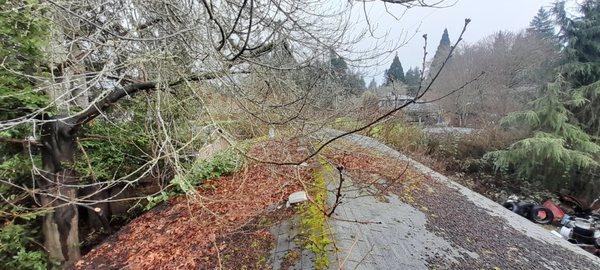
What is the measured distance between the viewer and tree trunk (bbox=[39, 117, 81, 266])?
17.8 ft

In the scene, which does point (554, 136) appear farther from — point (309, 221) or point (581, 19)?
point (309, 221)

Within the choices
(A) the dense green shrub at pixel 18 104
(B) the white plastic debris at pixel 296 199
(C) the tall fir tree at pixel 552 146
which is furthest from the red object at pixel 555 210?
(A) the dense green shrub at pixel 18 104

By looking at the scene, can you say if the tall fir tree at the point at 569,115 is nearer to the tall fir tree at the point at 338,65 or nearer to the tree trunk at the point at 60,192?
the tall fir tree at the point at 338,65

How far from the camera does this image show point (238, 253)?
4164 millimetres

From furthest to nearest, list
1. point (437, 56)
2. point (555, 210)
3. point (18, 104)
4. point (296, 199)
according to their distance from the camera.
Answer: point (555, 210) → point (18, 104) → point (296, 199) → point (437, 56)

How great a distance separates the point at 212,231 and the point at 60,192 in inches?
110

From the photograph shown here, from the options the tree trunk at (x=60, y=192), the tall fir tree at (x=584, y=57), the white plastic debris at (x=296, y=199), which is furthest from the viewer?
the tall fir tree at (x=584, y=57)

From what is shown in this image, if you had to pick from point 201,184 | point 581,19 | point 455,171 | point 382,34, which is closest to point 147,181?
point 201,184

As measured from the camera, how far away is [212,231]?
4926 millimetres

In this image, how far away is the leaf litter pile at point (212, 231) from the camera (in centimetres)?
421

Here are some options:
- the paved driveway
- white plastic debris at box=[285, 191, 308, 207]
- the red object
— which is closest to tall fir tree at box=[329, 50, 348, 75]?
the paved driveway

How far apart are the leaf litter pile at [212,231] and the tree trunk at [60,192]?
0.49 m

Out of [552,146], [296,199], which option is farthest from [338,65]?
[552,146]

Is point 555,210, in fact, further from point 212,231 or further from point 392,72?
point 212,231
